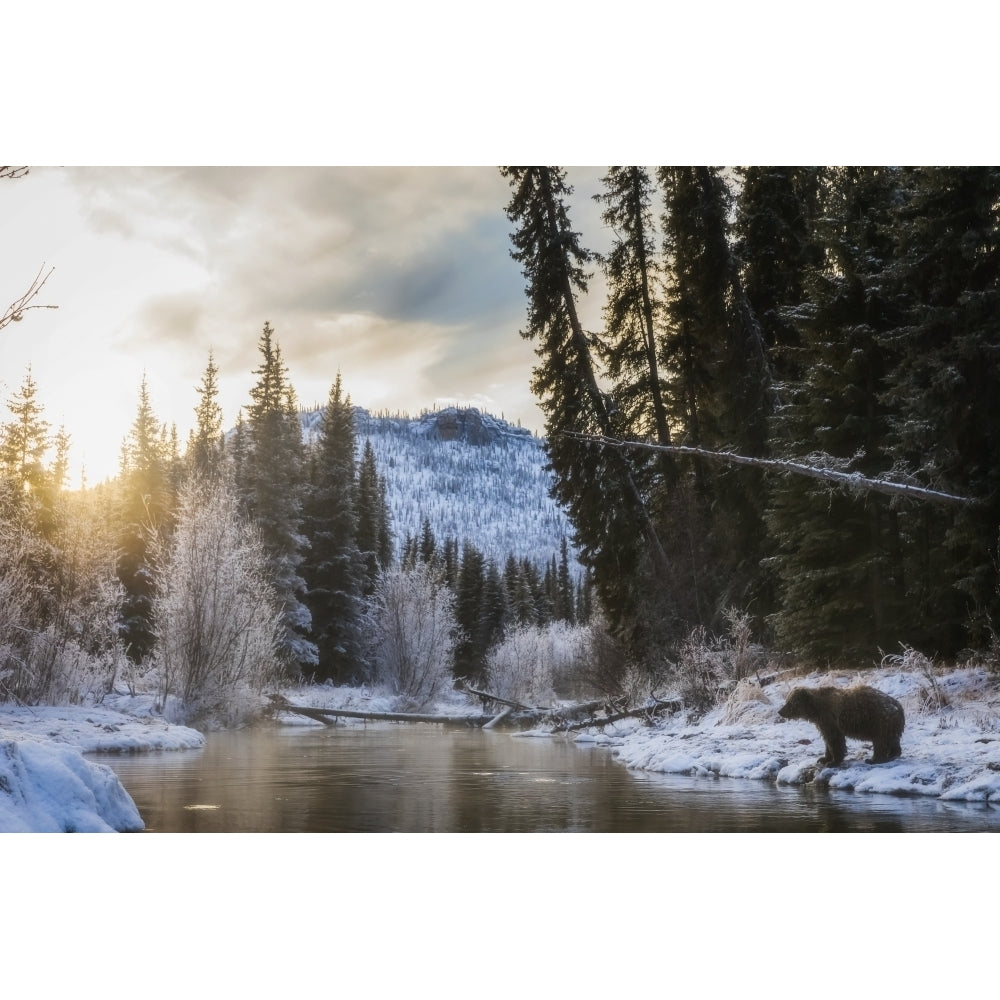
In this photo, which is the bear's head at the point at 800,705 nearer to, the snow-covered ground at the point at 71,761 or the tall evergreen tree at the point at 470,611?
the tall evergreen tree at the point at 470,611

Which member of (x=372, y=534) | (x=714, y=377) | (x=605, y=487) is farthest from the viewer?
(x=714, y=377)

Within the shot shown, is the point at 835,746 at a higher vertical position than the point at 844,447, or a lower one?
lower

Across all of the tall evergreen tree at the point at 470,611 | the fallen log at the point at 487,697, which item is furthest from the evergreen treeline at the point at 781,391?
the fallen log at the point at 487,697

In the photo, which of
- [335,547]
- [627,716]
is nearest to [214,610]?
[335,547]

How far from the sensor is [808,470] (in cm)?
630

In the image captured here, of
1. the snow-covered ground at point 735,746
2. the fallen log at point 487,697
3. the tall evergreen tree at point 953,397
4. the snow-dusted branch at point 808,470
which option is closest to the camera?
the snow-covered ground at point 735,746

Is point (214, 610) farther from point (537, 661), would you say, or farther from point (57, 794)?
point (537, 661)

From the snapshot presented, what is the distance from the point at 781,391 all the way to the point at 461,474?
9.19 ft

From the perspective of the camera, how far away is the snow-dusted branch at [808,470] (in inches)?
229

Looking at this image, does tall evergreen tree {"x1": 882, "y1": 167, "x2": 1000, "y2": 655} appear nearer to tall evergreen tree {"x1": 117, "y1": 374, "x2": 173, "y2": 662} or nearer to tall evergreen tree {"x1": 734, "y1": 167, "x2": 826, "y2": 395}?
tall evergreen tree {"x1": 734, "y1": 167, "x2": 826, "y2": 395}

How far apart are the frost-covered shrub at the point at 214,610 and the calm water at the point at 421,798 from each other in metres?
0.33

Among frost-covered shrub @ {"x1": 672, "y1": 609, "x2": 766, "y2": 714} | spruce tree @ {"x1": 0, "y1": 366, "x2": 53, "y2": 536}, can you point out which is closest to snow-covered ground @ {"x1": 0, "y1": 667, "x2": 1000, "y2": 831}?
frost-covered shrub @ {"x1": 672, "y1": 609, "x2": 766, "y2": 714}

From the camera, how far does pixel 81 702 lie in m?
5.54
